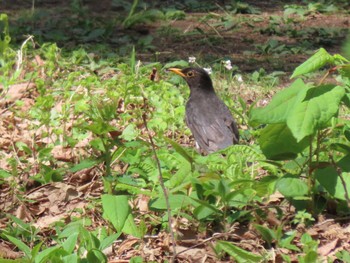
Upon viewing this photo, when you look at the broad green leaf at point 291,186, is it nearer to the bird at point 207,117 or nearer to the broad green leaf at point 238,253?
the broad green leaf at point 238,253

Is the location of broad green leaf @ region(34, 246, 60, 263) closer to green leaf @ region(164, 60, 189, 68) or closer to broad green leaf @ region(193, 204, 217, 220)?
broad green leaf @ region(193, 204, 217, 220)

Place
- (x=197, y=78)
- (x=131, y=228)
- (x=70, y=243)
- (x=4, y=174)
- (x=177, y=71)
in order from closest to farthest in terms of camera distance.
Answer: (x=70, y=243) → (x=131, y=228) → (x=4, y=174) → (x=197, y=78) → (x=177, y=71)

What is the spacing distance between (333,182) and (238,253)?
625 millimetres

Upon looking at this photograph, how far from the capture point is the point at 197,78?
7617 millimetres

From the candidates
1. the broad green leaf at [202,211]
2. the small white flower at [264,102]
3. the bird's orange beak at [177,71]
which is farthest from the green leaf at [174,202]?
the bird's orange beak at [177,71]

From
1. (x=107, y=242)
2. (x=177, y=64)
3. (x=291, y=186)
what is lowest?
(x=177, y=64)

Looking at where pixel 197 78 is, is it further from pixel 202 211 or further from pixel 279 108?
pixel 279 108

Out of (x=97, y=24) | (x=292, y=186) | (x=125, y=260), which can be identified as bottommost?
(x=97, y=24)

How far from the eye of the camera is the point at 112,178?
16.8ft

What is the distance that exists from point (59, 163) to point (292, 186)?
7.16 feet

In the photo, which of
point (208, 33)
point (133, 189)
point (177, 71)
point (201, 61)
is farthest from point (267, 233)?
point (208, 33)

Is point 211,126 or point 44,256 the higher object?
point 44,256

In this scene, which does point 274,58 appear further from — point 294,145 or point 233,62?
point 294,145

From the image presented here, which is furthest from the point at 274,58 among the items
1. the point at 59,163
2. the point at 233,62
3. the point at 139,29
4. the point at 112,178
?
the point at 112,178
